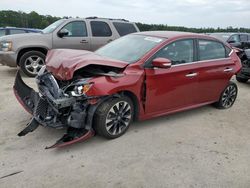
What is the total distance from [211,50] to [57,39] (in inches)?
195

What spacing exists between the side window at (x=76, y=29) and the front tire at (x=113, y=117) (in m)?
5.16

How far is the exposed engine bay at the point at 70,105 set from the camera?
3.72 metres

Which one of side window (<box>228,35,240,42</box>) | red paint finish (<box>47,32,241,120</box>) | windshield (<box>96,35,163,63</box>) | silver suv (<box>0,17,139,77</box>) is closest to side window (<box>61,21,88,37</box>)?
silver suv (<box>0,17,139,77</box>)

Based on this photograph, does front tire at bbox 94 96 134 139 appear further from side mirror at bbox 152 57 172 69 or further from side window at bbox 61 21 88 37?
side window at bbox 61 21 88 37

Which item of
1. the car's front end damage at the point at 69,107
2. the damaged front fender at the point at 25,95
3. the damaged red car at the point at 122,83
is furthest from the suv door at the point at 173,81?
the damaged front fender at the point at 25,95

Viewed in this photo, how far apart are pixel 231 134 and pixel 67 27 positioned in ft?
19.9

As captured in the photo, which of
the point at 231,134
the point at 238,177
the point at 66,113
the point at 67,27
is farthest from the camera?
the point at 67,27

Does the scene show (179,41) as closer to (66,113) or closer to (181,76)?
(181,76)

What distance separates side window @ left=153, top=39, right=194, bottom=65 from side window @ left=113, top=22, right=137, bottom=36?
4679 mm

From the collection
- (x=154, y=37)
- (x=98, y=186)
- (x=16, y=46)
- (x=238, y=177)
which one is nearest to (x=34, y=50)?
(x=16, y=46)

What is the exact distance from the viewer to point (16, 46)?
7863 mm

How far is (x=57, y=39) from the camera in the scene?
8.31m

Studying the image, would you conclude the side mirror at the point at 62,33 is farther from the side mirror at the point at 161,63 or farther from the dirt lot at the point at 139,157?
the side mirror at the point at 161,63

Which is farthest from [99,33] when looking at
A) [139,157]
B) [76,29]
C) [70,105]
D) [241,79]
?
[139,157]
